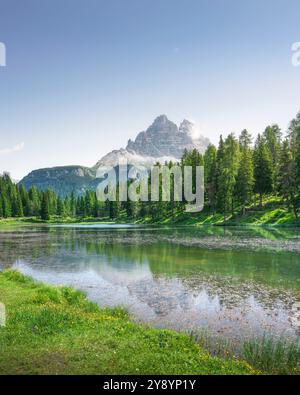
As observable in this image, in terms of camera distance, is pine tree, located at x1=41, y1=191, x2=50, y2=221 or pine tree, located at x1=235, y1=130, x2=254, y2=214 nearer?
pine tree, located at x1=235, y1=130, x2=254, y2=214

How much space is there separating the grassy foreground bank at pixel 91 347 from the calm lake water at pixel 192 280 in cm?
313

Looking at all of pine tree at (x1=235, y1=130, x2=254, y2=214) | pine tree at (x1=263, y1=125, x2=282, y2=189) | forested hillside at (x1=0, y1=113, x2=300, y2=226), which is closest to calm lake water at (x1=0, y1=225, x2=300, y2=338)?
forested hillside at (x1=0, y1=113, x2=300, y2=226)

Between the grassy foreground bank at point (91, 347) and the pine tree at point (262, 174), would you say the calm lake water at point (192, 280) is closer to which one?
the grassy foreground bank at point (91, 347)

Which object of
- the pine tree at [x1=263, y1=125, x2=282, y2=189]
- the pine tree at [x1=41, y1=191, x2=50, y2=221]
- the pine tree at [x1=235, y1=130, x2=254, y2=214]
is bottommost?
the pine tree at [x1=41, y1=191, x2=50, y2=221]

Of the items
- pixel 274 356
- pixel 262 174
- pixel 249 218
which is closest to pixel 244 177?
pixel 262 174

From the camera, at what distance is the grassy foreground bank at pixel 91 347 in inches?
445

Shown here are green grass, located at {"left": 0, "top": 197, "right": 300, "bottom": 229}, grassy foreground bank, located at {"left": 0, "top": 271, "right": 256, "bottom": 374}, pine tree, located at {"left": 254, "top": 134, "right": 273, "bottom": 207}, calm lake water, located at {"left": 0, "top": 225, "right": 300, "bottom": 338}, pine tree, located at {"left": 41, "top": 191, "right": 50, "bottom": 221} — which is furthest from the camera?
pine tree, located at {"left": 41, "top": 191, "right": 50, "bottom": 221}

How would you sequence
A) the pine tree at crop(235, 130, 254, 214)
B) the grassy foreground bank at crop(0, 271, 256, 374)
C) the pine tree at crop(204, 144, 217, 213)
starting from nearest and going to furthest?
1. the grassy foreground bank at crop(0, 271, 256, 374)
2. the pine tree at crop(235, 130, 254, 214)
3. the pine tree at crop(204, 144, 217, 213)

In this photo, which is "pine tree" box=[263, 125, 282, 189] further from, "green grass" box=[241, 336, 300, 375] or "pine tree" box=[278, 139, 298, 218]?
"green grass" box=[241, 336, 300, 375]

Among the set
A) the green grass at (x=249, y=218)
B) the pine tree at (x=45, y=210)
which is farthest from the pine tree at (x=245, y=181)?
the pine tree at (x=45, y=210)

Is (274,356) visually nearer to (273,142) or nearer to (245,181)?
(245,181)

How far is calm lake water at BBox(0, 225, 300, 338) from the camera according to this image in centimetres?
1839

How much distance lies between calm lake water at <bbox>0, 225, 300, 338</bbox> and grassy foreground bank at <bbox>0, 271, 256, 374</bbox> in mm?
3126

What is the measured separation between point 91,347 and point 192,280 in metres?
16.1
